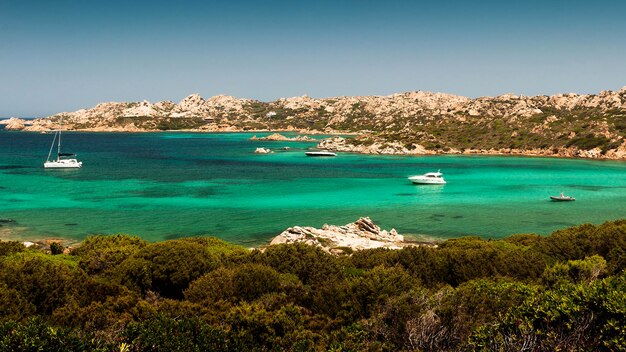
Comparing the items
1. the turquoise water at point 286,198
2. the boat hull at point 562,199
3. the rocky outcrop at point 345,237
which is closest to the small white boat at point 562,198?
the boat hull at point 562,199

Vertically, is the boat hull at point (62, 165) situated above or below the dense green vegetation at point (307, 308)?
below

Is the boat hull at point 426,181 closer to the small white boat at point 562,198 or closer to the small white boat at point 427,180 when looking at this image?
the small white boat at point 427,180

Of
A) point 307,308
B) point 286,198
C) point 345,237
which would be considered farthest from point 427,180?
point 307,308

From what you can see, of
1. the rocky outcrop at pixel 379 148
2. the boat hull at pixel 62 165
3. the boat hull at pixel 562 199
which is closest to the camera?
the boat hull at pixel 562 199

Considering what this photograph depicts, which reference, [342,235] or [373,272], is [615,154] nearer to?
[342,235]

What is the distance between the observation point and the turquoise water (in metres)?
38.5

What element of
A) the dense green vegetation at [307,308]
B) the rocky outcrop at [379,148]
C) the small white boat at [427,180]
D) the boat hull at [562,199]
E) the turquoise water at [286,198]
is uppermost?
the dense green vegetation at [307,308]

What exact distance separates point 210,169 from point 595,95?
187 meters

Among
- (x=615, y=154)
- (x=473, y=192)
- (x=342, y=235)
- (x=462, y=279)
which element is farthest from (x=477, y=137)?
(x=462, y=279)

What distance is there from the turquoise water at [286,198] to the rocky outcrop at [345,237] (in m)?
3.87

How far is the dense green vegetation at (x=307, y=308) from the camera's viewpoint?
911 cm

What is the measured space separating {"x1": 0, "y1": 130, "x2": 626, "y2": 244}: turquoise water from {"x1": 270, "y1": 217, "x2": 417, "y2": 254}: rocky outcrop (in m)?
3.87

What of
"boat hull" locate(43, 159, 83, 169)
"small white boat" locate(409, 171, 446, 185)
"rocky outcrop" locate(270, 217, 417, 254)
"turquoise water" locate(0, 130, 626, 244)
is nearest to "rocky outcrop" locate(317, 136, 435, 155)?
"turquoise water" locate(0, 130, 626, 244)

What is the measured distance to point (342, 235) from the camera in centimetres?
3291
